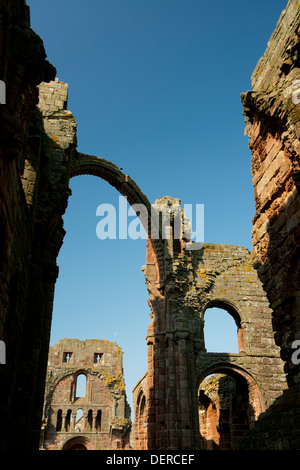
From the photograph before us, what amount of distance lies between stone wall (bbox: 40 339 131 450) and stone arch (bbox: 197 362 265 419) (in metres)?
11.4

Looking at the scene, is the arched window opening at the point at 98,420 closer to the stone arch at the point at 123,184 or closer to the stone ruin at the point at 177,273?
the stone ruin at the point at 177,273

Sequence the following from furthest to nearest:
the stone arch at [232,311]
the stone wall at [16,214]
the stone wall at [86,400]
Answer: the stone wall at [86,400] < the stone arch at [232,311] < the stone wall at [16,214]

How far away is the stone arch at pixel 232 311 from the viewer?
15.6 m

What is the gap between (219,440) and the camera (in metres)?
16.5

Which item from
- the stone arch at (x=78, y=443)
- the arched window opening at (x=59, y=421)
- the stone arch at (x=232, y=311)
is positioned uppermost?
the stone arch at (x=232, y=311)

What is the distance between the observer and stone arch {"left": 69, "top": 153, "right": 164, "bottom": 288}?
1384 cm

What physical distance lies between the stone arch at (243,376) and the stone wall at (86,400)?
37.4 feet

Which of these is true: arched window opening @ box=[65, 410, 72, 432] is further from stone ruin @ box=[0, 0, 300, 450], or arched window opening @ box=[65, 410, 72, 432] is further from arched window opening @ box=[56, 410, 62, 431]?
stone ruin @ box=[0, 0, 300, 450]

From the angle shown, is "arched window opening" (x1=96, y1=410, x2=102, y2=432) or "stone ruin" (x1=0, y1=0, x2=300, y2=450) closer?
"stone ruin" (x1=0, y1=0, x2=300, y2=450)

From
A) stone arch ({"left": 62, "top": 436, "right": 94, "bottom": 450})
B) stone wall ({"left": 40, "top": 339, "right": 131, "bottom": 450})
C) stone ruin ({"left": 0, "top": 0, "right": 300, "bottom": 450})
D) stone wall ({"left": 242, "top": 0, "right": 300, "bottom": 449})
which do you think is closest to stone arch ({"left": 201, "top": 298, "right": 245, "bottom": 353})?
stone ruin ({"left": 0, "top": 0, "right": 300, "bottom": 450})

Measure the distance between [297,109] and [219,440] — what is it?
14.3 metres

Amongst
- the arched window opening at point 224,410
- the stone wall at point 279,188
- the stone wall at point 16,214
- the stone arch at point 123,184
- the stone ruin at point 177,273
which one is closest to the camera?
the stone wall at point 16,214

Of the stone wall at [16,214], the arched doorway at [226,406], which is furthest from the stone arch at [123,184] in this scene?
the stone wall at [16,214]

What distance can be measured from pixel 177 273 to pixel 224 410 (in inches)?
219
